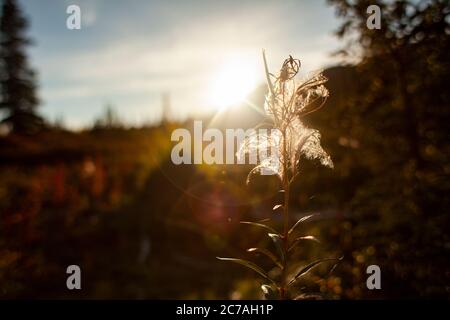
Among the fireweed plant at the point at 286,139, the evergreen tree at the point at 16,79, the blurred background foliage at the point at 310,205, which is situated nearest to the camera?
the fireweed plant at the point at 286,139

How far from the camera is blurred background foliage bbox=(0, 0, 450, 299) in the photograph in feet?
18.5

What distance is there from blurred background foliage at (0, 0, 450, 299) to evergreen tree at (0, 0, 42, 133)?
Result: 19958 millimetres

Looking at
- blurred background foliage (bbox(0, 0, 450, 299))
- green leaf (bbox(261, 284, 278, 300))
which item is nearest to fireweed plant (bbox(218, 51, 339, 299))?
green leaf (bbox(261, 284, 278, 300))

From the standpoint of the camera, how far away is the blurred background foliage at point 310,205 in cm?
565

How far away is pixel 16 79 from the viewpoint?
37.8 meters

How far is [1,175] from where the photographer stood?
1727 cm

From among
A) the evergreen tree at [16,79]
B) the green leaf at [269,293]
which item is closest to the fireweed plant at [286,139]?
the green leaf at [269,293]

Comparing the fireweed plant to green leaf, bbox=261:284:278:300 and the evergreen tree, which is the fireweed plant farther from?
the evergreen tree

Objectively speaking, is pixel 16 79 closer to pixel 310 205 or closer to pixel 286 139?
pixel 310 205

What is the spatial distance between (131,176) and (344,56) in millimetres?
12034

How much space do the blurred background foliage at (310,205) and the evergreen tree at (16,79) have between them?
19958 mm

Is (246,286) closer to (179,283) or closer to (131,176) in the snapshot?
(179,283)

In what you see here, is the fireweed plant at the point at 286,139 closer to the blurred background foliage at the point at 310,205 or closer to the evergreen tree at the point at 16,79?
the blurred background foliage at the point at 310,205
